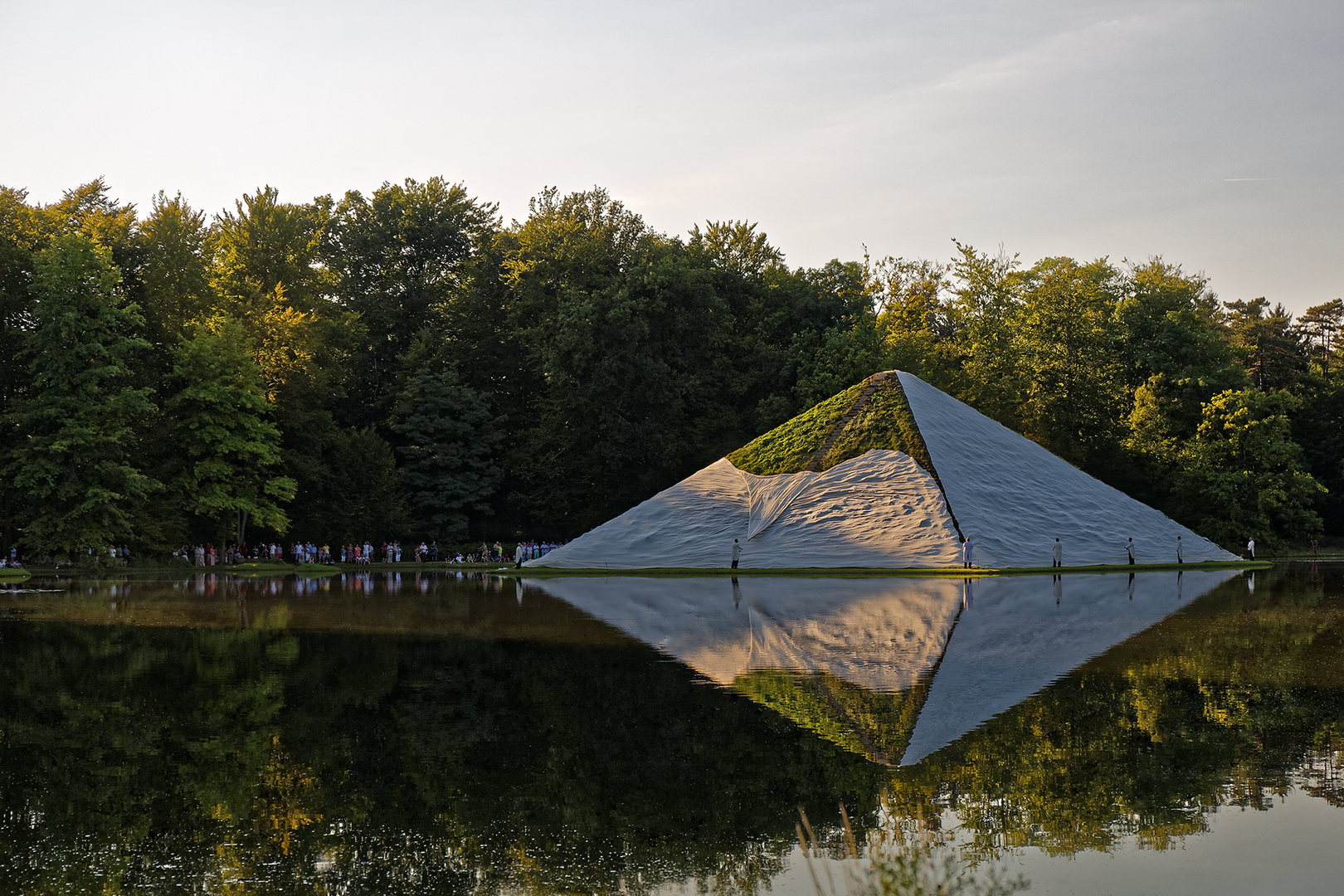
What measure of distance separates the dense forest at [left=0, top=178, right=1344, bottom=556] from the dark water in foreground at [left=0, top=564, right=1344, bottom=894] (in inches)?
1210

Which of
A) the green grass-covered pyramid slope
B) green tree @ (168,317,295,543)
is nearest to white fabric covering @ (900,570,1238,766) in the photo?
the green grass-covered pyramid slope

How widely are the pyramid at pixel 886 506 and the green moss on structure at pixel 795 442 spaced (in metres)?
0.07

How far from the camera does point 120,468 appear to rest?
147 ft

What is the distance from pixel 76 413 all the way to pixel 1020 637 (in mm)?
39728

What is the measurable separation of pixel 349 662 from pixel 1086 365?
5106 cm

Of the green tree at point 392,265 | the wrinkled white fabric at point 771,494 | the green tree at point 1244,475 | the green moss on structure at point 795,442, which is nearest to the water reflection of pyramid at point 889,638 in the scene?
the wrinkled white fabric at point 771,494

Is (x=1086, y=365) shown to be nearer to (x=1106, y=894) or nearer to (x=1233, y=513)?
(x=1233, y=513)

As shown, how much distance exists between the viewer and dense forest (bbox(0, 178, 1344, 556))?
47156mm

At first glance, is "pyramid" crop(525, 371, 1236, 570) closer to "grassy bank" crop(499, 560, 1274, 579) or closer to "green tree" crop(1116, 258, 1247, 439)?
"grassy bank" crop(499, 560, 1274, 579)

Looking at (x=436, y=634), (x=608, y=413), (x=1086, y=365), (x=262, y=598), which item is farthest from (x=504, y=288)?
(x=436, y=634)

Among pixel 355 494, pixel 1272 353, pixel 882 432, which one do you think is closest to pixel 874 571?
pixel 882 432

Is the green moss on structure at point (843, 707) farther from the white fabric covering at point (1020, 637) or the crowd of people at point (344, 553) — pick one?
the crowd of people at point (344, 553)

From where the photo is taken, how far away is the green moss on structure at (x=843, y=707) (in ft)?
31.4

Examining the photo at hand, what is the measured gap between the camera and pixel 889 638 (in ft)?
57.8
